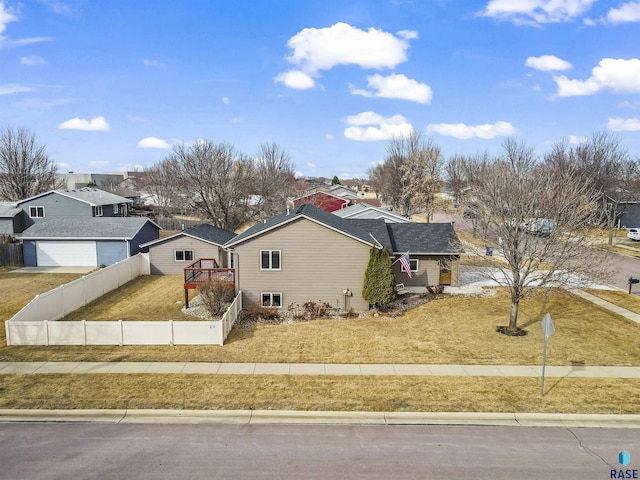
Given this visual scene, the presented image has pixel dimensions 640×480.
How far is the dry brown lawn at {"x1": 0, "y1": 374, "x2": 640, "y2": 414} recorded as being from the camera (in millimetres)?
13180

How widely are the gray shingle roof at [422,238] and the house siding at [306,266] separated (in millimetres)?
5270

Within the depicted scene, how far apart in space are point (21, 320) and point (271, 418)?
13526 mm

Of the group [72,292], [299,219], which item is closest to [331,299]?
[299,219]

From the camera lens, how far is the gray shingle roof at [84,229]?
37625mm

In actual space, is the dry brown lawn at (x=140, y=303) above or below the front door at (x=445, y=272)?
below

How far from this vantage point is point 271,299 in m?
25.2

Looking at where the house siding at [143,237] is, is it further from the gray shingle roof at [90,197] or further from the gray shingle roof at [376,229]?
the gray shingle roof at [376,229]

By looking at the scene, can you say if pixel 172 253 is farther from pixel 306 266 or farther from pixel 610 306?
pixel 610 306

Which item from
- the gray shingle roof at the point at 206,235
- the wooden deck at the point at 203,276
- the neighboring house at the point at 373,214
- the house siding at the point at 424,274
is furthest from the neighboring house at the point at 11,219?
the house siding at the point at 424,274

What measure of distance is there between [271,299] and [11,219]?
35.5 meters

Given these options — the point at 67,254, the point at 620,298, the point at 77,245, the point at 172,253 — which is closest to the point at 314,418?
the point at 620,298

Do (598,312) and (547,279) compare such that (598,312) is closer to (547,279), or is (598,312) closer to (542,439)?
(547,279)

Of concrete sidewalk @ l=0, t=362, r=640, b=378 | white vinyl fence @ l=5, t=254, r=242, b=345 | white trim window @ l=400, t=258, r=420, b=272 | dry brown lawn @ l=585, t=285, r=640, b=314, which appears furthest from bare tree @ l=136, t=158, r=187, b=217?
dry brown lawn @ l=585, t=285, r=640, b=314

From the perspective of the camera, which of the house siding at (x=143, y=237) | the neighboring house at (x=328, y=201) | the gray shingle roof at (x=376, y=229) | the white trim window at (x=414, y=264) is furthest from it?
the neighboring house at (x=328, y=201)
